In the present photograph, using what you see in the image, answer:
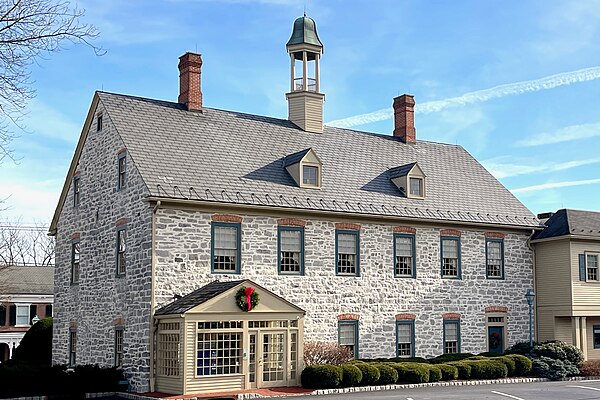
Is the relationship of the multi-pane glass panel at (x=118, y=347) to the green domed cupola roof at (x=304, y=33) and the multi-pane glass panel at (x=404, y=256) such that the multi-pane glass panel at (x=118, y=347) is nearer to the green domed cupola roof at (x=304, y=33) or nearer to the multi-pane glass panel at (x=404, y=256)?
the multi-pane glass panel at (x=404, y=256)

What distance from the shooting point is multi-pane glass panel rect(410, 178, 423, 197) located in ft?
101

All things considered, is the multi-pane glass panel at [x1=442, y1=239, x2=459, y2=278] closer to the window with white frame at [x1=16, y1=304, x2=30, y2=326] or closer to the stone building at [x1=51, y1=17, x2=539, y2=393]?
the stone building at [x1=51, y1=17, x2=539, y2=393]

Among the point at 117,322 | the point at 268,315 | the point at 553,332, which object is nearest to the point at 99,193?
the point at 117,322

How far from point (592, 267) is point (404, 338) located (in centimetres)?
863

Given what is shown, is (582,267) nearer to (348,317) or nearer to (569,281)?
(569,281)

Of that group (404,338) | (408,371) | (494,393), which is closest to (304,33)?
(404,338)

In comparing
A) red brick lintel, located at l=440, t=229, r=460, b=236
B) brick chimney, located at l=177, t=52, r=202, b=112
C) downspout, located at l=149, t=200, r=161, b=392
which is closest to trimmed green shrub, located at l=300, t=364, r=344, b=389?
downspout, located at l=149, t=200, r=161, b=392

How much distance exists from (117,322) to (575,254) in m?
17.7

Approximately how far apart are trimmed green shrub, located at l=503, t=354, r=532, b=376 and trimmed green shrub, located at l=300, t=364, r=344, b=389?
24.8 feet

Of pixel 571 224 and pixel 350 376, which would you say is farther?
pixel 571 224

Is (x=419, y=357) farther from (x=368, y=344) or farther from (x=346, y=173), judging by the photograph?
(x=346, y=173)

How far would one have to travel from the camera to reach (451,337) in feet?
99.5

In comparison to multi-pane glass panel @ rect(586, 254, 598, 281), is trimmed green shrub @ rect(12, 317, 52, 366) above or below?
below

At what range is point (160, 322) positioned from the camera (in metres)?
23.8
